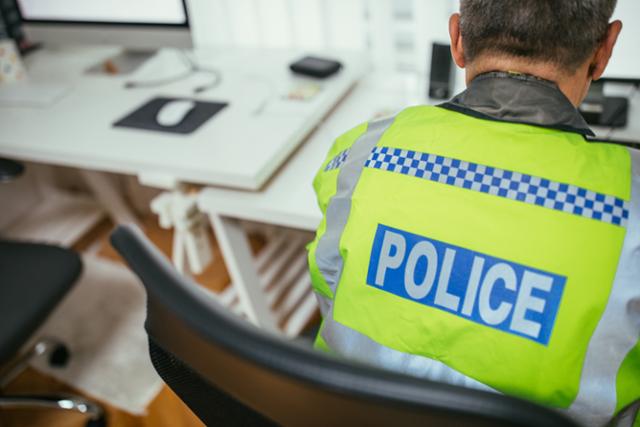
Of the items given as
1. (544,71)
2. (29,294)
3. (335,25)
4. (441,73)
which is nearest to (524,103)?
(544,71)

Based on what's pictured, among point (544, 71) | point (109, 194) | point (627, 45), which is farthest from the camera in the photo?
point (109, 194)

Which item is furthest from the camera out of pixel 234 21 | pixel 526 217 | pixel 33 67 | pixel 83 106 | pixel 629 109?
pixel 33 67

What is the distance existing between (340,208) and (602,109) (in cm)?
77

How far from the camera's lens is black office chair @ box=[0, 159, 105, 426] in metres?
1.21

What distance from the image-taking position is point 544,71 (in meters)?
0.67

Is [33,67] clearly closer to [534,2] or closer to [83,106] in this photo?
[83,106]

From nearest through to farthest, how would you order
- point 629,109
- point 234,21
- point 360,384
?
point 360,384, point 629,109, point 234,21

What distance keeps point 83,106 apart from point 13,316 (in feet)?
2.02

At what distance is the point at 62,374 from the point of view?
1729 millimetres

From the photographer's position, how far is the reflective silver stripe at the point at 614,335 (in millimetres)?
551

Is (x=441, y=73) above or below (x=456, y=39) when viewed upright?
below

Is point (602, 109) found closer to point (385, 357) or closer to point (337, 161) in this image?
point (337, 161)

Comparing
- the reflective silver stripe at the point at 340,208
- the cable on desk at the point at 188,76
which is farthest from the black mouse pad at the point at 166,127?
the reflective silver stripe at the point at 340,208

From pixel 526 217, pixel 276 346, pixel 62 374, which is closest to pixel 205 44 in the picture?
pixel 62 374
